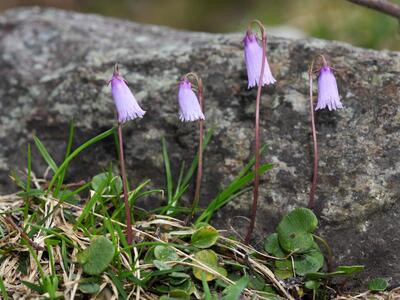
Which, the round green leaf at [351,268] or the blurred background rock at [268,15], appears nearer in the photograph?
the round green leaf at [351,268]

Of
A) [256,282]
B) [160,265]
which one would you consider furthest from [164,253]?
[256,282]

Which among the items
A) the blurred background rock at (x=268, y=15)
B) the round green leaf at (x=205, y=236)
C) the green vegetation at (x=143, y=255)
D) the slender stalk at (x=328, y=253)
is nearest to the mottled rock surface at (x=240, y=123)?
the slender stalk at (x=328, y=253)

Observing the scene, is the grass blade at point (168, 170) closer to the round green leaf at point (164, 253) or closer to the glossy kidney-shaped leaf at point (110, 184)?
the glossy kidney-shaped leaf at point (110, 184)

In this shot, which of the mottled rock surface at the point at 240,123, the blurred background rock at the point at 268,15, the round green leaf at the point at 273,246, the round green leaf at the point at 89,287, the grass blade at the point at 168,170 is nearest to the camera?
the round green leaf at the point at 89,287

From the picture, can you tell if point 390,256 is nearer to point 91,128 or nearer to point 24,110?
point 91,128

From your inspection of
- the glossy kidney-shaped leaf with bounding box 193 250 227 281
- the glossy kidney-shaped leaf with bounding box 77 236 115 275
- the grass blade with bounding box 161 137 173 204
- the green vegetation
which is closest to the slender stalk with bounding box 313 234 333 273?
the green vegetation

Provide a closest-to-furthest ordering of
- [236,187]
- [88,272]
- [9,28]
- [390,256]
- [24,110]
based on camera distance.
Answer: [88,272], [390,256], [236,187], [24,110], [9,28]

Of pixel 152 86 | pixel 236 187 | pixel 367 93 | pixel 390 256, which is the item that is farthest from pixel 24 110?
pixel 390 256
